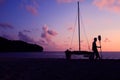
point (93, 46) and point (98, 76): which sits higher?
point (93, 46)

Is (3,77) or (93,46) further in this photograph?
(93,46)

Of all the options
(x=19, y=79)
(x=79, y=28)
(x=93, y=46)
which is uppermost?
(x=79, y=28)

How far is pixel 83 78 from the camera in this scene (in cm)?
1366

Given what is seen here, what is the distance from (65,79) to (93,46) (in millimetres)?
13406

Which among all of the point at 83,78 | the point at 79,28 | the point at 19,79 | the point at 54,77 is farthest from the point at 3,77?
the point at 79,28

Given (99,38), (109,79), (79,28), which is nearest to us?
(109,79)

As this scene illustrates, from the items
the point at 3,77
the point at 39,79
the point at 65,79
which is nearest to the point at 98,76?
the point at 65,79

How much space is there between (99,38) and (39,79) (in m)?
13.7

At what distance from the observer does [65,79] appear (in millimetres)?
13508

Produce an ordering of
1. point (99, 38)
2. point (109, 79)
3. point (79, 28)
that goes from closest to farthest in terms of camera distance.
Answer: point (109, 79) < point (99, 38) < point (79, 28)

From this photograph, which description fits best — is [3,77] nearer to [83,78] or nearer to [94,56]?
[83,78]

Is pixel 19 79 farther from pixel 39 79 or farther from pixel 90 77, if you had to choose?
pixel 90 77

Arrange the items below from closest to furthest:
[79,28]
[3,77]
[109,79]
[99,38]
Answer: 1. [109,79]
2. [3,77]
3. [99,38]
4. [79,28]

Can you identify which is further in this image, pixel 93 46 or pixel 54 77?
pixel 93 46
